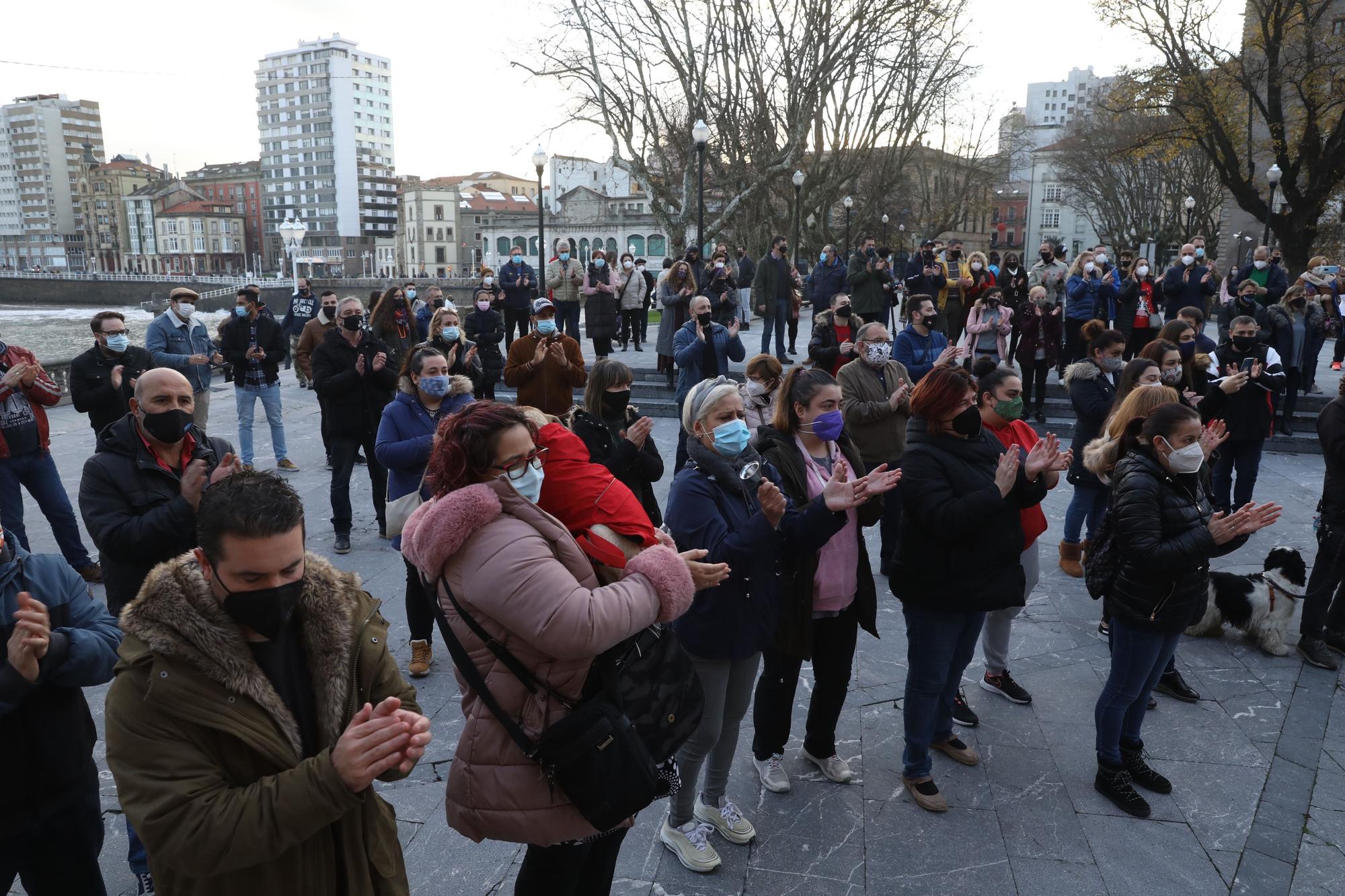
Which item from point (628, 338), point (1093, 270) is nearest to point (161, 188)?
point (628, 338)

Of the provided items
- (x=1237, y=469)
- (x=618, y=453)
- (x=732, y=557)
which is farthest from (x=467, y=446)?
(x=1237, y=469)

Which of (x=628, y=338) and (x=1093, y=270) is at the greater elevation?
(x=1093, y=270)

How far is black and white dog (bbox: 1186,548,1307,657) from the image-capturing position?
5195mm

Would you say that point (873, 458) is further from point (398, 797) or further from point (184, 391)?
point (184, 391)

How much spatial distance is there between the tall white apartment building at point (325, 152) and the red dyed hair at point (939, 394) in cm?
11729

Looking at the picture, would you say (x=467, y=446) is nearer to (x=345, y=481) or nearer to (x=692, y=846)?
(x=692, y=846)

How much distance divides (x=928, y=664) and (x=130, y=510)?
3276mm

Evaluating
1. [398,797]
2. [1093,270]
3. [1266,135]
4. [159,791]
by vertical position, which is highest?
[1266,135]

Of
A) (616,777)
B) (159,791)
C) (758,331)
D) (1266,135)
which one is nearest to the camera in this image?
(159,791)

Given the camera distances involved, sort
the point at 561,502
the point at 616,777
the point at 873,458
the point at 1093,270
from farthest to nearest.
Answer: the point at 1093,270 → the point at 873,458 → the point at 561,502 → the point at 616,777

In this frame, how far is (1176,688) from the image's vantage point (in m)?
4.71

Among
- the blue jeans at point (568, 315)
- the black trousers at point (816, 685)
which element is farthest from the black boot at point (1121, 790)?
the blue jeans at point (568, 315)

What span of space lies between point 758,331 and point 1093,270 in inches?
308

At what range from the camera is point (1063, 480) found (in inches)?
359
